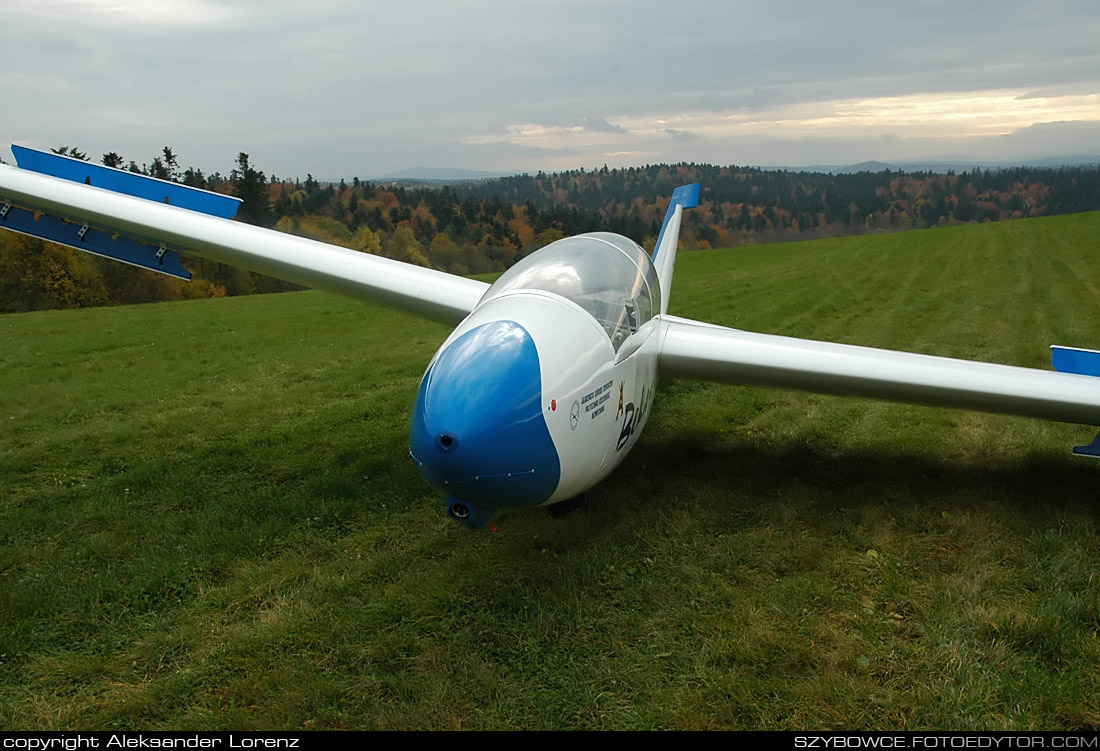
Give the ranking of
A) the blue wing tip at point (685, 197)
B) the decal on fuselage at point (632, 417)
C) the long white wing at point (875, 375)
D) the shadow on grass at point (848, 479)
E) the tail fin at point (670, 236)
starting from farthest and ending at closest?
the blue wing tip at point (685, 197) → the tail fin at point (670, 236) → the shadow on grass at point (848, 479) → the long white wing at point (875, 375) → the decal on fuselage at point (632, 417)

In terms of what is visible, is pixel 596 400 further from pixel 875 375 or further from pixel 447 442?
pixel 875 375

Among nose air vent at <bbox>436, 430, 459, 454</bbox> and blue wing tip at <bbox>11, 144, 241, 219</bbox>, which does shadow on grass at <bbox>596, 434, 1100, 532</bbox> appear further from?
blue wing tip at <bbox>11, 144, 241, 219</bbox>

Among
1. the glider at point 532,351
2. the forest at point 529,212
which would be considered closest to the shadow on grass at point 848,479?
the glider at point 532,351

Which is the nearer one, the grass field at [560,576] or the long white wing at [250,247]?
the grass field at [560,576]

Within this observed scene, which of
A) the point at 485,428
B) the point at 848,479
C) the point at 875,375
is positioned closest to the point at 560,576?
the point at 485,428

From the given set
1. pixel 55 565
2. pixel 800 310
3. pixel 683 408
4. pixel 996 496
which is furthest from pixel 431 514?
pixel 800 310

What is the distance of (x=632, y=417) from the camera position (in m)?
5.04

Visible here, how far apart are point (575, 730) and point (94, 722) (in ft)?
8.07

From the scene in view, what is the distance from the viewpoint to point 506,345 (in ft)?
12.7

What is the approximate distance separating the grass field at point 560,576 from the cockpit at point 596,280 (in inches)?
66.5

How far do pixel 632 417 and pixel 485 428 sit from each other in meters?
1.77

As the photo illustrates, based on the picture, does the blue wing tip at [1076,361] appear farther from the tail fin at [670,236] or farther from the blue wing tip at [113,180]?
the blue wing tip at [113,180]

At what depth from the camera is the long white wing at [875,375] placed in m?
5.24

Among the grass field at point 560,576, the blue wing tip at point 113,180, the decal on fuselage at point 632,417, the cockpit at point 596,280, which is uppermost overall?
the blue wing tip at point 113,180
